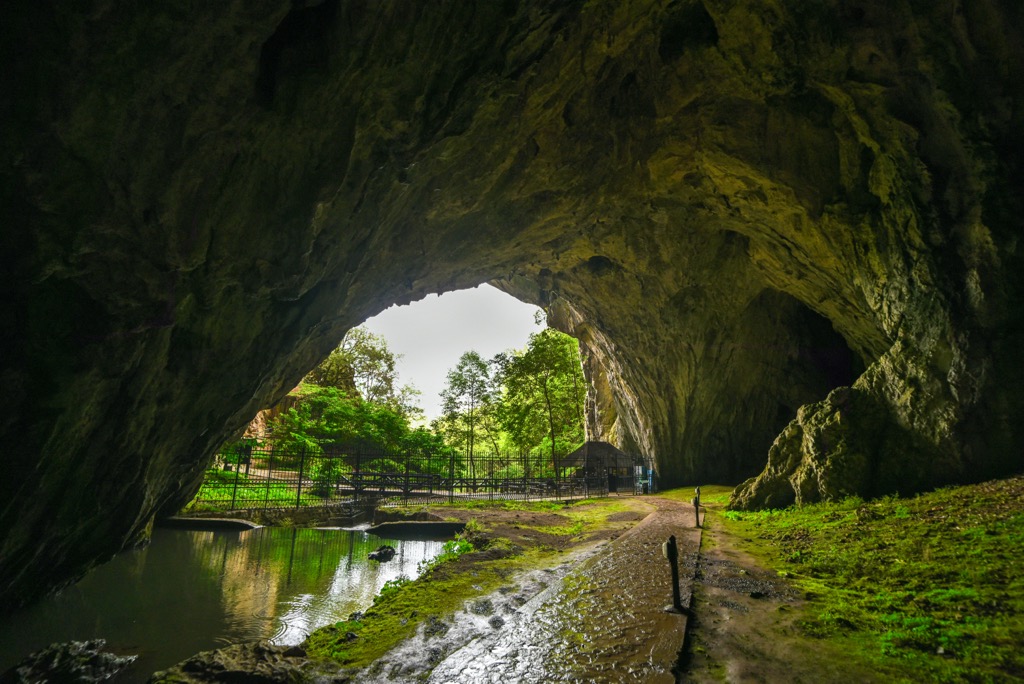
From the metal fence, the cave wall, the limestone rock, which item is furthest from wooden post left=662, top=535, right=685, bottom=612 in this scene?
the metal fence

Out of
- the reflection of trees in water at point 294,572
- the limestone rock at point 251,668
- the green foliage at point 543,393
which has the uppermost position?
the green foliage at point 543,393

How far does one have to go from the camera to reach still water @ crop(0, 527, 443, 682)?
5508 mm

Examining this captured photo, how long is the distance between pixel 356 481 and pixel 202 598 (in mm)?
12436

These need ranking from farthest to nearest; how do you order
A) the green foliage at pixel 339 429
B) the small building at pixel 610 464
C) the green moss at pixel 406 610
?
the small building at pixel 610 464
the green foliage at pixel 339 429
the green moss at pixel 406 610

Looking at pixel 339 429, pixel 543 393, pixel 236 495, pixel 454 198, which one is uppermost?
pixel 454 198

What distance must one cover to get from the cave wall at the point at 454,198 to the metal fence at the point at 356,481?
8179 mm

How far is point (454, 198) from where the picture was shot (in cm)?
995

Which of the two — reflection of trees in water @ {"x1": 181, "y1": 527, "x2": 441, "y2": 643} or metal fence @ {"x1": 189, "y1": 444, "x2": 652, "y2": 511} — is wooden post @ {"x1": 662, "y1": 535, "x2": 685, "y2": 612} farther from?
metal fence @ {"x1": 189, "y1": 444, "x2": 652, "y2": 511}

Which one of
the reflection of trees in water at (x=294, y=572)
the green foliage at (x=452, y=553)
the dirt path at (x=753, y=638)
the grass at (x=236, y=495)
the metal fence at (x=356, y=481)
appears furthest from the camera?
the metal fence at (x=356, y=481)

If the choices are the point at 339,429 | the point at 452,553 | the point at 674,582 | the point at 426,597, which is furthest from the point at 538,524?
the point at 339,429

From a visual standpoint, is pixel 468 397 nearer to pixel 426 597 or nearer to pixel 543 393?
pixel 543 393

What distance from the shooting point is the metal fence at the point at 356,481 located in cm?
1712

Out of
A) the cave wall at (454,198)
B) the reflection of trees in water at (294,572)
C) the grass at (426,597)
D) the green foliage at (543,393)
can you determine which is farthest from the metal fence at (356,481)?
the grass at (426,597)

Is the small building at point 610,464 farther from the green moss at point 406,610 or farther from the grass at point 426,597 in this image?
the green moss at point 406,610
